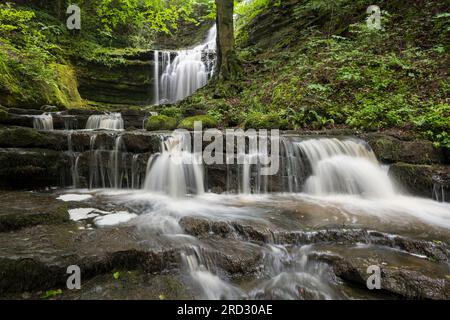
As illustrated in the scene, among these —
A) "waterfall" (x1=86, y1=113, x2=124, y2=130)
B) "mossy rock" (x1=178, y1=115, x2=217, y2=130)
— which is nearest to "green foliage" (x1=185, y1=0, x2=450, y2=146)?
"mossy rock" (x1=178, y1=115, x2=217, y2=130)

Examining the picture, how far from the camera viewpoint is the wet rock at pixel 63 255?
2.32 meters

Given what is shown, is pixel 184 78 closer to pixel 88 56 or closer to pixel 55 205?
pixel 88 56

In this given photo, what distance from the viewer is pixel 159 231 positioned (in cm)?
338

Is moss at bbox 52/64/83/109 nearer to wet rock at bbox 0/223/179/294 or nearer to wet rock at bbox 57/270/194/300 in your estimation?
wet rock at bbox 0/223/179/294

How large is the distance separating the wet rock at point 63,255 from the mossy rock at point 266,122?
5192 millimetres

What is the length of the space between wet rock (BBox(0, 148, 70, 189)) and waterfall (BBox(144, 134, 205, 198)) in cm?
182

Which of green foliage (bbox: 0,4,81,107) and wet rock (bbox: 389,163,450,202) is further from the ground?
green foliage (bbox: 0,4,81,107)

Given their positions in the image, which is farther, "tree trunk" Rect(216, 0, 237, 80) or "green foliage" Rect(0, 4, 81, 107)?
"tree trunk" Rect(216, 0, 237, 80)

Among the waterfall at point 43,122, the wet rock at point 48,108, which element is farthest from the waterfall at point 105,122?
the wet rock at point 48,108

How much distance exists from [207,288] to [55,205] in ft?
9.40

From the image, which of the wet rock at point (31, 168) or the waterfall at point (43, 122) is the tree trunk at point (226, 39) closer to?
the waterfall at point (43, 122)

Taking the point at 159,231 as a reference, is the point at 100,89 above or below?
above

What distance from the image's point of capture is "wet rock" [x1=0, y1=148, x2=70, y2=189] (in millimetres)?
4863

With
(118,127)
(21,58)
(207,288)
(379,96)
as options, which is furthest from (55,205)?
(379,96)
